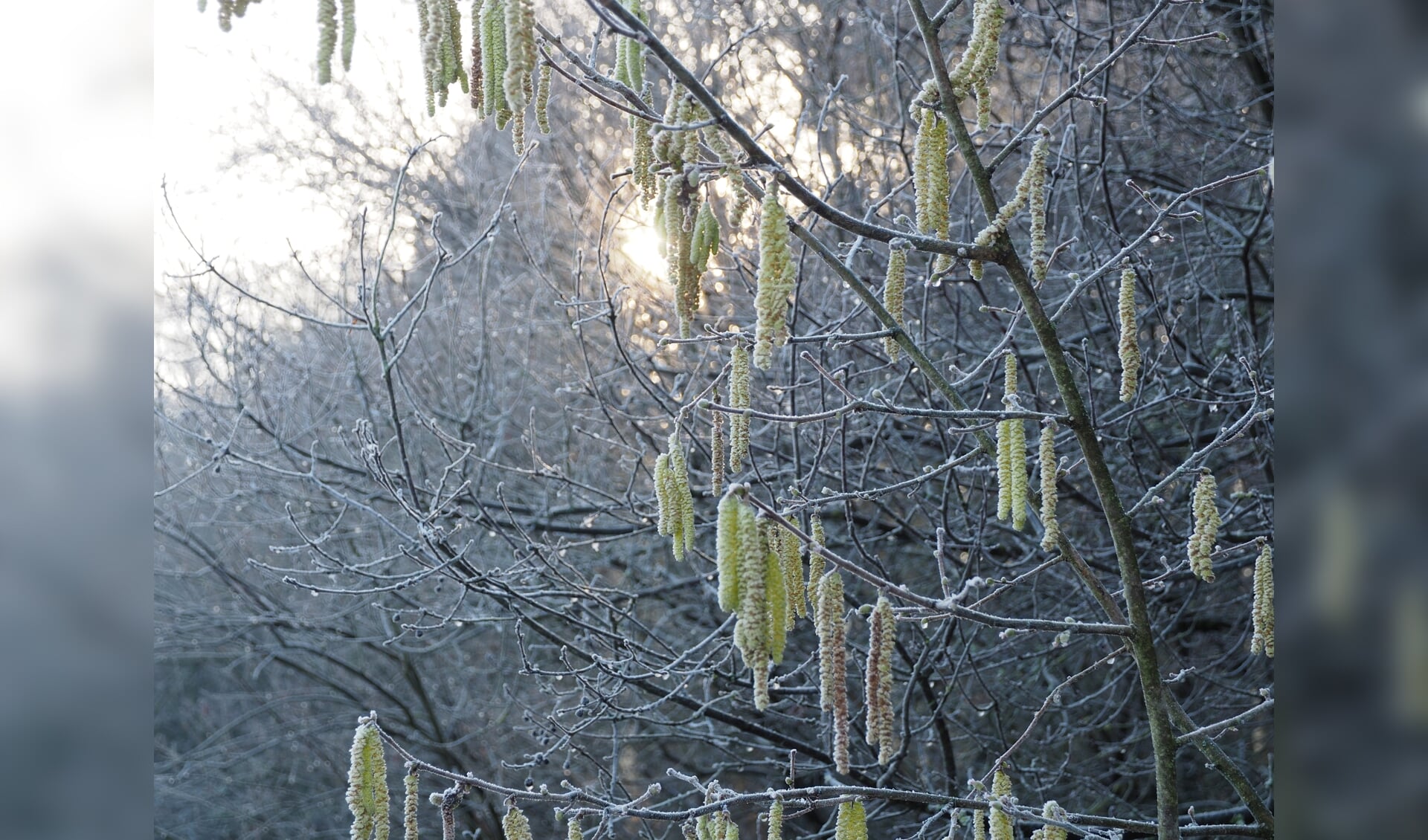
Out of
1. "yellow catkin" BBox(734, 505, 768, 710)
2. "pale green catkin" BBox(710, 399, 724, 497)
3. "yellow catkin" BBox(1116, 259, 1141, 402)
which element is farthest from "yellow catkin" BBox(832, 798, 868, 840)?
"yellow catkin" BBox(1116, 259, 1141, 402)

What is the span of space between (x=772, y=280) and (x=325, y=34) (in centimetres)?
48

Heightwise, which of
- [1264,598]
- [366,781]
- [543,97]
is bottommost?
[366,781]

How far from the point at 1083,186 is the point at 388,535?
256 centimetres

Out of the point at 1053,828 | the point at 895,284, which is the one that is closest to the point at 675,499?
the point at 895,284

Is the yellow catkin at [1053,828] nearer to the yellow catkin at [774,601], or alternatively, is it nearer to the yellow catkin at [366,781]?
the yellow catkin at [774,601]

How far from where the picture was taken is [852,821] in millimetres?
1240

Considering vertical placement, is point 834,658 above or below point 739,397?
below

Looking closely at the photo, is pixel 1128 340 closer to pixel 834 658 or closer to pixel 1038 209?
pixel 1038 209

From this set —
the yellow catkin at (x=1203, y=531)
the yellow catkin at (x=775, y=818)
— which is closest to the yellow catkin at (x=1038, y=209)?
the yellow catkin at (x=1203, y=531)

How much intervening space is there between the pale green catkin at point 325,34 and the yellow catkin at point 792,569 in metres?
0.64

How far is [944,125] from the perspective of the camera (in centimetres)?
125

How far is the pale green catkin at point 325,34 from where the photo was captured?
106 centimetres
